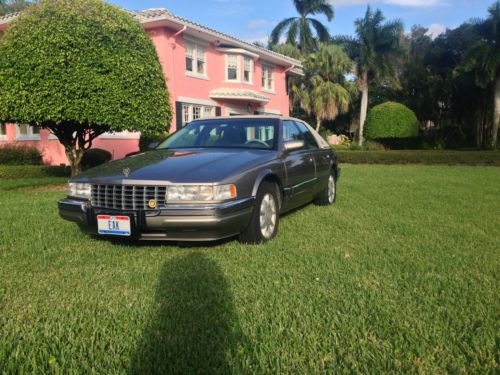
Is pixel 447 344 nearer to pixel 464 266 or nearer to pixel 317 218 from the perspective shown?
pixel 464 266

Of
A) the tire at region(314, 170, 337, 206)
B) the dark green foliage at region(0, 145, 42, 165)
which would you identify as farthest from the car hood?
the dark green foliage at region(0, 145, 42, 165)

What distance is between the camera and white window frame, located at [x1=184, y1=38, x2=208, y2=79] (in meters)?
18.4

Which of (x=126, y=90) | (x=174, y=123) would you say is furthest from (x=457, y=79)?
(x=126, y=90)

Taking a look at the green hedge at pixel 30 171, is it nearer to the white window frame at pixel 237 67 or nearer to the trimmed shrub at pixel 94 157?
the trimmed shrub at pixel 94 157

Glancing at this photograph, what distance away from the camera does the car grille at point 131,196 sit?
4207 millimetres

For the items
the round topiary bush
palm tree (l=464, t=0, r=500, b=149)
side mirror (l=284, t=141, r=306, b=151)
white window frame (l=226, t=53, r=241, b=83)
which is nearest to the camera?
side mirror (l=284, t=141, r=306, b=151)

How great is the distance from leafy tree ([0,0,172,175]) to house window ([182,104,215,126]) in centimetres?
841

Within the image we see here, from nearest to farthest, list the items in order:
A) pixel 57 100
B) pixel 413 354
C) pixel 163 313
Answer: pixel 413 354 → pixel 163 313 → pixel 57 100

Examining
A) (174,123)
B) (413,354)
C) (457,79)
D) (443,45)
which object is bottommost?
(413,354)

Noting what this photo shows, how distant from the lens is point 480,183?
35.9 ft

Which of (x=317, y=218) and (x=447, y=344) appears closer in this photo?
(x=447, y=344)

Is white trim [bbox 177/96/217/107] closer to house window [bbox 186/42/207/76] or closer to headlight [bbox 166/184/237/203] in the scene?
house window [bbox 186/42/207/76]

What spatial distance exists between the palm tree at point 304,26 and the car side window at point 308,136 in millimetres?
32148

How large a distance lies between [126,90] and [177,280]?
6900mm
